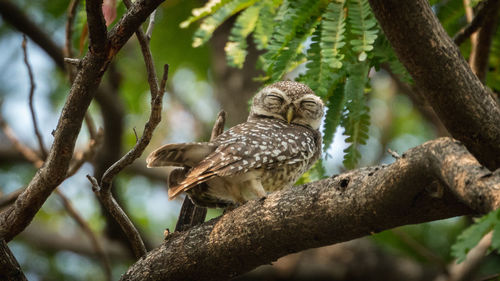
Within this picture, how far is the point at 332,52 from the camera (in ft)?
11.7

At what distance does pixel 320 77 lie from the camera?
367 centimetres

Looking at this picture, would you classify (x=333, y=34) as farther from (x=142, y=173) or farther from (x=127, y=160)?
(x=142, y=173)

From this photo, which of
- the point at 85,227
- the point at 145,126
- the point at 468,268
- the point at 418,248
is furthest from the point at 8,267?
the point at 418,248

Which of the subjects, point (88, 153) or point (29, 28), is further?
point (29, 28)

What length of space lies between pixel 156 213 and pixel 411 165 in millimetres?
6797

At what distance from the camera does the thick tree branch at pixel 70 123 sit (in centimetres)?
296

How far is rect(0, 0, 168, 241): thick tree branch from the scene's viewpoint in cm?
296

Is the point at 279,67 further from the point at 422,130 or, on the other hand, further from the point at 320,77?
the point at 422,130

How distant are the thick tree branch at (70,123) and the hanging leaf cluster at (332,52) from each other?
3.47 ft

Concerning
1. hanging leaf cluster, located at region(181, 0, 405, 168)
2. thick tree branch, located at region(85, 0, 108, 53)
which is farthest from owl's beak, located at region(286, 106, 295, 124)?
thick tree branch, located at region(85, 0, 108, 53)

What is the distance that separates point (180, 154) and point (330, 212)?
3.75ft

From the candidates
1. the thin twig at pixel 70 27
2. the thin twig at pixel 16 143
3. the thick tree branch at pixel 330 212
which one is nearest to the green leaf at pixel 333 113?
the thick tree branch at pixel 330 212

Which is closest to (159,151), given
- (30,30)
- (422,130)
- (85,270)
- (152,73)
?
(152,73)

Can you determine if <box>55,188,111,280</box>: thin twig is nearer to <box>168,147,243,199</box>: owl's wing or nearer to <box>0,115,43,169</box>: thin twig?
<box>0,115,43,169</box>: thin twig
